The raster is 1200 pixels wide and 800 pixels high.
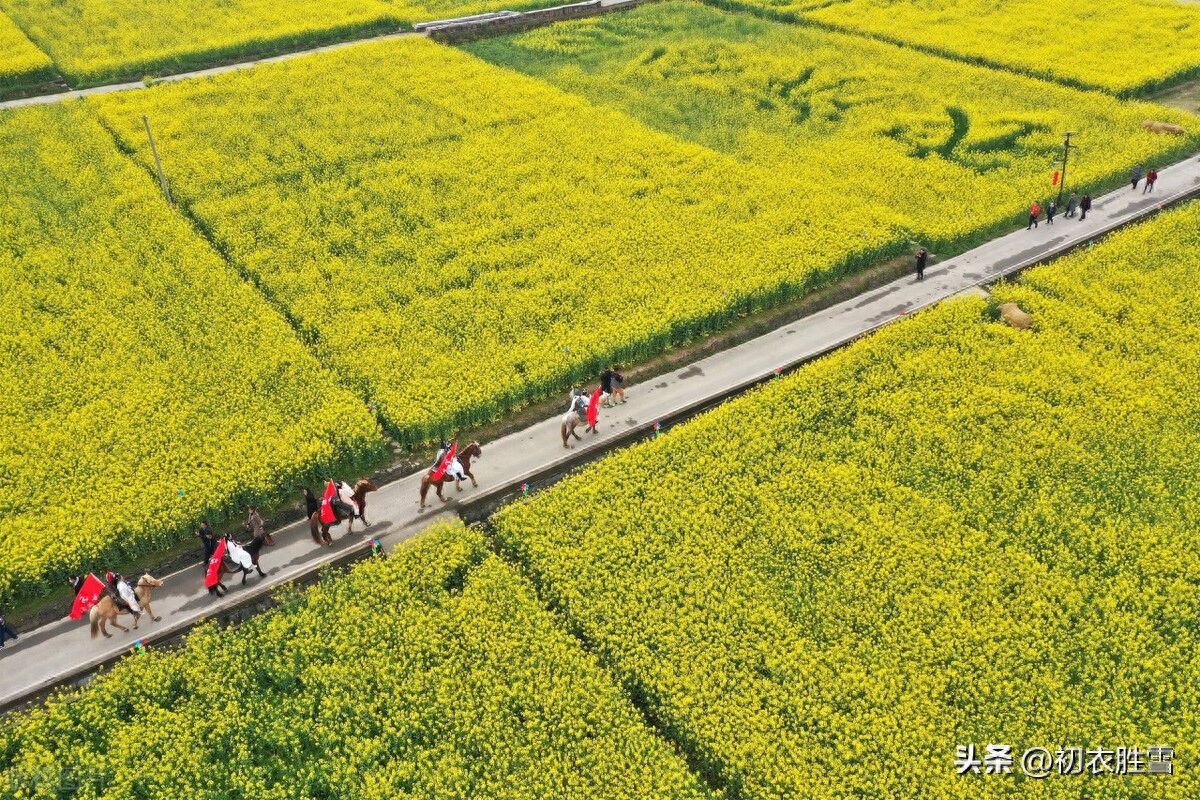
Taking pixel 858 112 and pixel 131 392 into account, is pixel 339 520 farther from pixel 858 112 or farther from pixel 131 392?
pixel 858 112

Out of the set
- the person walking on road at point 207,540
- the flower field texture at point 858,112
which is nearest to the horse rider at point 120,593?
the person walking on road at point 207,540

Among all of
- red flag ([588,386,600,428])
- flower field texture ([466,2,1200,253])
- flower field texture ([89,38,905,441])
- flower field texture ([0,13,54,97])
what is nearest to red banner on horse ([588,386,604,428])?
red flag ([588,386,600,428])

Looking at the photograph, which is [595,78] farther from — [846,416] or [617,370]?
[846,416]

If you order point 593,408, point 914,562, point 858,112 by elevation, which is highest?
point 858,112

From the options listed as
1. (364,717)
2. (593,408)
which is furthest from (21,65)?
(364,717)

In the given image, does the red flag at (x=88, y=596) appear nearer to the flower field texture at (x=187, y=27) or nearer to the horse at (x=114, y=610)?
the horse at (x=114, y=610)
